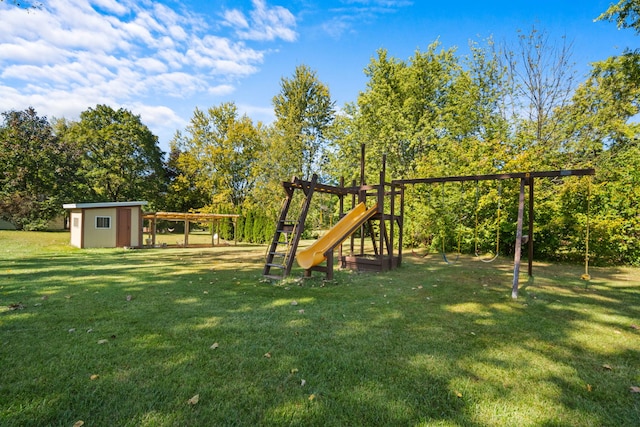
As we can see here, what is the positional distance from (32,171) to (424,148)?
88.8 ft

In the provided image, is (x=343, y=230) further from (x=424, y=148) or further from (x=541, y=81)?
(x=541, y=81)

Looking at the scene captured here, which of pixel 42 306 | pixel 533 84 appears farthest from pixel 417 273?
pixel 533 84

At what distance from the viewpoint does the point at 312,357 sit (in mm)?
3111

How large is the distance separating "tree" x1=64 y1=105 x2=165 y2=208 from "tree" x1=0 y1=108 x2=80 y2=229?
2.38 metres

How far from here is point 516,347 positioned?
3.52 m

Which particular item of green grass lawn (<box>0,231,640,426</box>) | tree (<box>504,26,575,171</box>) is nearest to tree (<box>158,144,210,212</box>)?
tree (<box>504,26,575,171</box>)

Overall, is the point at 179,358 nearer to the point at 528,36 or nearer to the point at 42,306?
the point at 42,306

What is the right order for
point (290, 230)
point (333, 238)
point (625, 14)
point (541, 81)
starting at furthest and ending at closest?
point (541, 81) → point (625, 14) → point (333, 238) → point (290, 230)

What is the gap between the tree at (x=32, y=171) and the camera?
2242 cm

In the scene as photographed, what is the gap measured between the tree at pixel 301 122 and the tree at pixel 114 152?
44.6ft

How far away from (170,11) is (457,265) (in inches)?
459

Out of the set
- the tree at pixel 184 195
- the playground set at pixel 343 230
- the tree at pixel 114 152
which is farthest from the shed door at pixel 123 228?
the tree at pixel 184 195

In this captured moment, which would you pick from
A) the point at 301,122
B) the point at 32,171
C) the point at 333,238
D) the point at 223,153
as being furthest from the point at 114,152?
the point at 333,238

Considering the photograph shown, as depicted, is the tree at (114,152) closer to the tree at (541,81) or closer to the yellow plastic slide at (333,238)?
the yellow plastic slide at (333,238)
